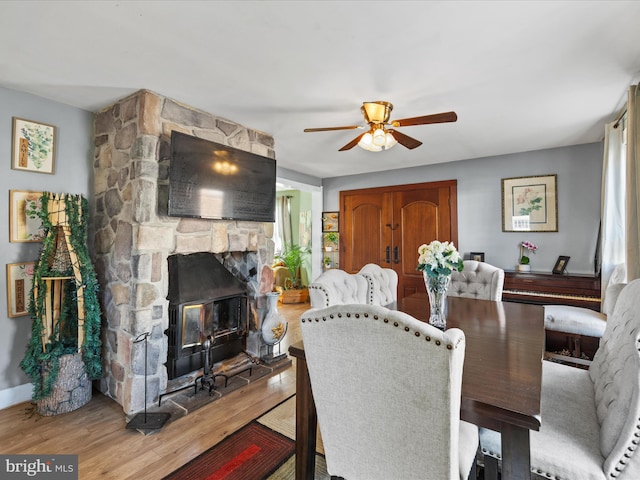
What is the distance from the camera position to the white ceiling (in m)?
1.55

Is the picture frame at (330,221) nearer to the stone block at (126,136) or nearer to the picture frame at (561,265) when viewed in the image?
the picture frame at (561,265)

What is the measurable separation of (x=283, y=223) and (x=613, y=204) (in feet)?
18.4

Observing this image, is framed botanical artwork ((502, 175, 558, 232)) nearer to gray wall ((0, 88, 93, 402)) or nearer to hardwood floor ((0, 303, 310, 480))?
hardwood floor ((0, 303, 310, 480))

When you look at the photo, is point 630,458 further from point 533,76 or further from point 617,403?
point 533,76

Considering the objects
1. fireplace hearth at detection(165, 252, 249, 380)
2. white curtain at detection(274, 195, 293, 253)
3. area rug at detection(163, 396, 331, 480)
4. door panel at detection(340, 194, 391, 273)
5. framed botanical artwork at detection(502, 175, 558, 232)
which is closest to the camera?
area rug at detection(163, 396, 331, 480)

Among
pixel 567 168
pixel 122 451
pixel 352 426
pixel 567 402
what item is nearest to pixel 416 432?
pixel 352 426

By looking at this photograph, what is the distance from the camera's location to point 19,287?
238 centimetres

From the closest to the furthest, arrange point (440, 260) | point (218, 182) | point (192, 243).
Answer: point (440, 260), point (192, 243), point (218, 182)

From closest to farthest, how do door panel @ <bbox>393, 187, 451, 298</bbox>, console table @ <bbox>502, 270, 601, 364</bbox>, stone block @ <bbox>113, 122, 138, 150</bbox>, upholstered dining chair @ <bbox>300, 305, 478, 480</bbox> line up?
1. upholstered dining chair @ <bbox>300, 305, 478, 480</bbox>
2. stone block @ <bbox>113, 122, 138, 150</bbox>
3. console table @ <bbox>502, 270, 601, 364</bbox>
4. door panel @ <bbox>393, 187, 451, 298</bbox>

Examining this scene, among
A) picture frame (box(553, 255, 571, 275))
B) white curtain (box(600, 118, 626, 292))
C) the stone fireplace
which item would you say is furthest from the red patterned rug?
picture frame (box(553, 255, 571, 275))

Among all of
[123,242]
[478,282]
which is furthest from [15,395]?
[478,282]

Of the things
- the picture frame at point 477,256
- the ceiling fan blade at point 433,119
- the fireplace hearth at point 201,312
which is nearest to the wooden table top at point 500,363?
the ceiling fan blade at point 433,119

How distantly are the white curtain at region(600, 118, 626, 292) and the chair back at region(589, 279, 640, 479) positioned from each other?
1.95m

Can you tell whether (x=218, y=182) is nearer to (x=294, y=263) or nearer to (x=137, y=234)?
(x=137, y=234)
